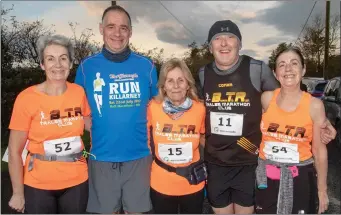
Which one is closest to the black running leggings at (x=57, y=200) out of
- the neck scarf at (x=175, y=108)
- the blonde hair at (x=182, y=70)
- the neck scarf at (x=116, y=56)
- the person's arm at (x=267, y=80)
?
the neck scarf at (x=175, y=108)

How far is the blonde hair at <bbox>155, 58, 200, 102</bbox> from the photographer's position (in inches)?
135

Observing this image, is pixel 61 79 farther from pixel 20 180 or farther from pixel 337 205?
pixel 337 205

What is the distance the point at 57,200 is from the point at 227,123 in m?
1.73

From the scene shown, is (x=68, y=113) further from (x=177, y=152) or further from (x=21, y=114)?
(x=177, y=152)

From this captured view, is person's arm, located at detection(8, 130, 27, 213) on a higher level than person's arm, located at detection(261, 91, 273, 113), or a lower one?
lower

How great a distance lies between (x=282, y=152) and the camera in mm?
3088

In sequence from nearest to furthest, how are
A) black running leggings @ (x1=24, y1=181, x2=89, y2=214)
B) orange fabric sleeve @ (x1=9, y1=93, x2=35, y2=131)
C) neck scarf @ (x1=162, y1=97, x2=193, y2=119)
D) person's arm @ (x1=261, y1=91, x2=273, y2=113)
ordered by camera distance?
orange fabric sleeve @ (x1=9, y1=93, x2=35, y2=131) < black running leggings @ (x1=24, y1=181, x2=89, y2=214) < person's arm @ (x1=261, y1=91, x2=273, y2=113) < neck scarf @ (x1=162, y1=97, x2=193, y2=119)

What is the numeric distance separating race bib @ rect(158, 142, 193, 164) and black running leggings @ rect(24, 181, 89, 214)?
2.55 ft

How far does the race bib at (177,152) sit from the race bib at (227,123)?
0.34 meters

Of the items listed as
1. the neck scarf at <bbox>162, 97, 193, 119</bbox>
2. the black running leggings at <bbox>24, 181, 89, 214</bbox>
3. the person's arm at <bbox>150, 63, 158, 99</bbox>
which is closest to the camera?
the black running leggings at <bbox>24, 181, 89, 214</bbox>

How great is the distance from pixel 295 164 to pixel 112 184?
5.72 feet

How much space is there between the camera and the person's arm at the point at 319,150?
9.78 feet

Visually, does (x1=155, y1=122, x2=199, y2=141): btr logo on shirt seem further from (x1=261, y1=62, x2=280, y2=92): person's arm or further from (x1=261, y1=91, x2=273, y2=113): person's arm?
(x1=261, y1=62, x2=280, y2=92): person's arm

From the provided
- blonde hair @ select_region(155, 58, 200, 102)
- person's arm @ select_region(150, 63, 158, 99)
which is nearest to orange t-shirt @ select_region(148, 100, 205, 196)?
blonde hair @ select_region(155, 58, 200, 102)
